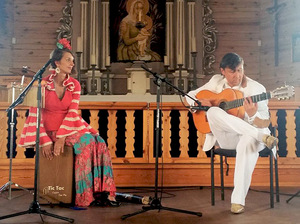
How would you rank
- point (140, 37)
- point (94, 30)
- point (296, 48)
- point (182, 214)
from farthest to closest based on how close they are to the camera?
point (140, 37) < point (94, 30) < point (296, 48) < point (182, 214)

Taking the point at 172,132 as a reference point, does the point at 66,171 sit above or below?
below

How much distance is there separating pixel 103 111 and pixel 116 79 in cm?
274

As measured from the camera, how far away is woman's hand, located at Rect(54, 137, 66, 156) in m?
3.13

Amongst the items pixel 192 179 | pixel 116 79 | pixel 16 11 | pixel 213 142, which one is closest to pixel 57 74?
pixel 213 142

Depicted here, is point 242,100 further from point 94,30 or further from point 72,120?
point 94,30

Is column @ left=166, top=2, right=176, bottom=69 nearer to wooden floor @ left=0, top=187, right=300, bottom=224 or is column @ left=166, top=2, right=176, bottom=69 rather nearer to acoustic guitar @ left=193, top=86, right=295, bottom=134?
wooden floor @ left=0, top=187, right=300, bottom=224

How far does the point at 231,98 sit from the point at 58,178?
57.7 inches

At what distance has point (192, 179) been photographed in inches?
168

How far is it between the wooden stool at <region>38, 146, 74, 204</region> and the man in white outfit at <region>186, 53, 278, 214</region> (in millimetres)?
Result: 1143

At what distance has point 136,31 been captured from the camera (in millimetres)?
7129

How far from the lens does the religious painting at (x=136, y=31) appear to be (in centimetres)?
707

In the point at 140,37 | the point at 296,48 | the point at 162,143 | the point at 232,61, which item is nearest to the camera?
the point at 232,61

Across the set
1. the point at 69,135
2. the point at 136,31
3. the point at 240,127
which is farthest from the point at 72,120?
the point at 136,31

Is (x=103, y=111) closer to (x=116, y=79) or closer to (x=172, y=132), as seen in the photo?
(x=172, y=132)
